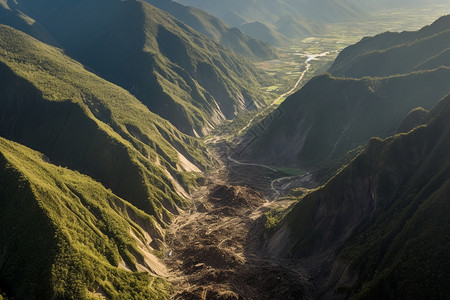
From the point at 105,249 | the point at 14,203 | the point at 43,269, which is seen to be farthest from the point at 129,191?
the point at 43,269

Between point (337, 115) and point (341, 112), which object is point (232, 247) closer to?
point (337, 115)

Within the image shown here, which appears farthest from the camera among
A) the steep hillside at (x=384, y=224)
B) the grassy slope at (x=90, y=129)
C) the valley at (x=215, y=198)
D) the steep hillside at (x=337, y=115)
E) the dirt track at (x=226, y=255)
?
the steep hillside at (x=337, y=115)

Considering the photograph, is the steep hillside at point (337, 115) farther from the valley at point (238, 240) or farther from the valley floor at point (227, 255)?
the valley floor at point (227, 255)

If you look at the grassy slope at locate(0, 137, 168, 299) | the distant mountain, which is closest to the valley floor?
the grassy slope at locate(0, 137, 168, 299)

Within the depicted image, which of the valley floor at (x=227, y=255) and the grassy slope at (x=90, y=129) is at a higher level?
the grassy slope at (x=90, y=129)

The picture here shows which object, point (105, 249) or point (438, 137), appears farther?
point (438, 137)

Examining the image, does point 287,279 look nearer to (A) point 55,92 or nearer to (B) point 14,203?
(B) point 14,203

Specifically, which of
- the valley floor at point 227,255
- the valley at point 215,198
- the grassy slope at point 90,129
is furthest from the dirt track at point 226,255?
the grassy slope at point 90,129
